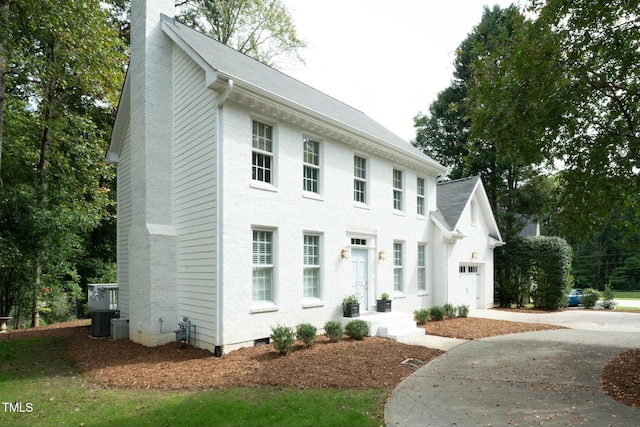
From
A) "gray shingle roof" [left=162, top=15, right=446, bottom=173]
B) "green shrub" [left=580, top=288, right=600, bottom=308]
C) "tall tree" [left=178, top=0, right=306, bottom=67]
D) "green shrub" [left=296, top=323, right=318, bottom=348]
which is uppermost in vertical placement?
"tall tree" [left=178, top=0, right=306, bottom=67]

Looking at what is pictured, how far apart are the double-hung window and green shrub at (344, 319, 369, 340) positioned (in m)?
1.35

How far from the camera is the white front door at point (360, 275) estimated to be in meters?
13.4

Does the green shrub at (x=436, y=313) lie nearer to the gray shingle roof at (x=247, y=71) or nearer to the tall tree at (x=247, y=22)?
the gray shingle roof at (x=247, y=71)

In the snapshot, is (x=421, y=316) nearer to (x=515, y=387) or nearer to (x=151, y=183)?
(x=515, y=387)

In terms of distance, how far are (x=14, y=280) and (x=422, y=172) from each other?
55.2ft

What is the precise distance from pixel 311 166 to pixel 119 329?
742 centimetres

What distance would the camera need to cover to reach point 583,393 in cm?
666

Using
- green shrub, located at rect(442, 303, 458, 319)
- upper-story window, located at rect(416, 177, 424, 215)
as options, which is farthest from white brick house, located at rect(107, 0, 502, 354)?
upper-story window, located at rect(416, 177, 424, 215)

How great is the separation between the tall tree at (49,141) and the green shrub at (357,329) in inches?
458

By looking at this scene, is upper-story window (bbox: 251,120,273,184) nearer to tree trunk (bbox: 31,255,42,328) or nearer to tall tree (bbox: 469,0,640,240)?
tall tree (bbox: 469,0,640,240)

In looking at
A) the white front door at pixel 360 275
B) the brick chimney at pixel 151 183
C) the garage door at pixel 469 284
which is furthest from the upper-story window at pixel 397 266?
the brick chimney at pixel 151 183

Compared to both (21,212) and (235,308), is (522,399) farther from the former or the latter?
(21,212)

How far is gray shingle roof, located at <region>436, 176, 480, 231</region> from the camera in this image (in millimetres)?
18506

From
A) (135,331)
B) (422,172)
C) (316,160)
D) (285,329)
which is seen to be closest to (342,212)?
(316,160)
